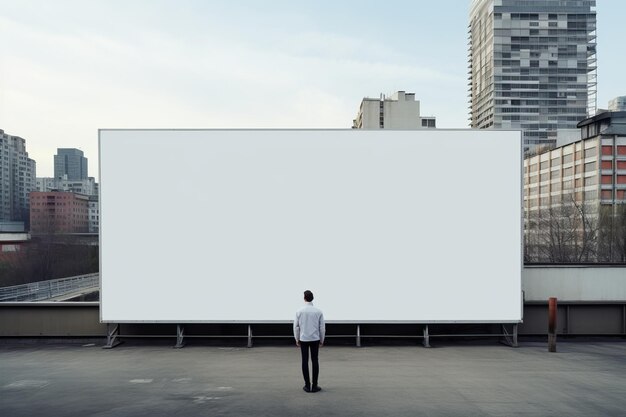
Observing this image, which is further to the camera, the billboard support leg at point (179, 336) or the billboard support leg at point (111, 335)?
the billboard support leg at point (111, 335)

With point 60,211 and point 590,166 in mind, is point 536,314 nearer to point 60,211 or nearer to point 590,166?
point 590,166

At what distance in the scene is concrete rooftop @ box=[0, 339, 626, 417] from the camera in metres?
6.92

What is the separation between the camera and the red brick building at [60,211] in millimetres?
75500

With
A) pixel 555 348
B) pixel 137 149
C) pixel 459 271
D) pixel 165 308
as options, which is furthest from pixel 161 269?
pixel 555 348

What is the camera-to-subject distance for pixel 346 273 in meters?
10.4

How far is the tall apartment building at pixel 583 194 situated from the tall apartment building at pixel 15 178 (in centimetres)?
9431

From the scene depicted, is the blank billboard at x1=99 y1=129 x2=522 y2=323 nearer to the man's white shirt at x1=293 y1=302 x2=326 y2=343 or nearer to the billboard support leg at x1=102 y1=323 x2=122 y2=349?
the billboard support leg at x1=102 y1=323 x2=122 y2=349

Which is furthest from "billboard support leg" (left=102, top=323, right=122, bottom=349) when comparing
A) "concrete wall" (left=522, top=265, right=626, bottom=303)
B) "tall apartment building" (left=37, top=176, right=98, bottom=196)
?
"tall apartment building" (left=37, top=176, right=98, bottom=196)

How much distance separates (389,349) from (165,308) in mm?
5627

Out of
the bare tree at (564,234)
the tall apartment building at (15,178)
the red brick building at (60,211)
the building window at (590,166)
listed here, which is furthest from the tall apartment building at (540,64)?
the tall apartment building at (15,178)

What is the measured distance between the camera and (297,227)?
10.5 m

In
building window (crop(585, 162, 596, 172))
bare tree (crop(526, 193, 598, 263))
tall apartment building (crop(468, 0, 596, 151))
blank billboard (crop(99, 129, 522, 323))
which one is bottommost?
bare tree (crop(526, 193, 598, 263))

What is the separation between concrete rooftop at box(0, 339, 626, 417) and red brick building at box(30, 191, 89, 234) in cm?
7204

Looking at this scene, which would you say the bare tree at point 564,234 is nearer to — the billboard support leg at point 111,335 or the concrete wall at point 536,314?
the concrete wall at point 536,314
